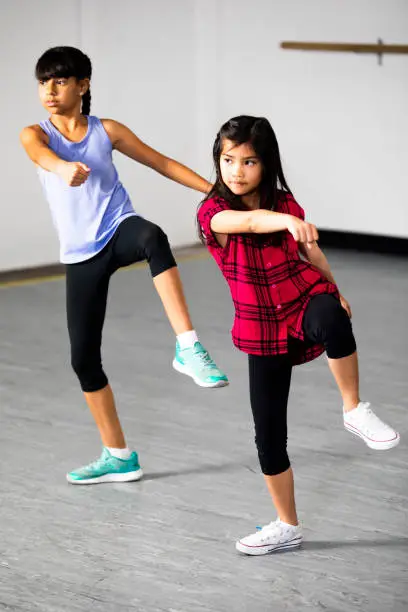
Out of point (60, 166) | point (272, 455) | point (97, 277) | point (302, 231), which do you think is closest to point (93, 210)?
A: point (97, 277)

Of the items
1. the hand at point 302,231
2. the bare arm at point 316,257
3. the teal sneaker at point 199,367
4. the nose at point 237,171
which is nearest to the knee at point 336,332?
the bare arm at point 316,257

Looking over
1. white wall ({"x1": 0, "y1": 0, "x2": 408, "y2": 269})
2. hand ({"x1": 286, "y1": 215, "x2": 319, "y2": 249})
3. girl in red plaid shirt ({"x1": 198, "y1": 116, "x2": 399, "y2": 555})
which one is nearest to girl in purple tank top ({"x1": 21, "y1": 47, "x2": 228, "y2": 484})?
girl in red plaid shirt ({"x1": 198, "y1": 116, "x2": 399, "y2": 555})

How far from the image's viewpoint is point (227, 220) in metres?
2.85

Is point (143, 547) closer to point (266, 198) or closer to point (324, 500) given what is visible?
point (324, 500)

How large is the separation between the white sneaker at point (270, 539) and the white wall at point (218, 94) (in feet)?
15.1

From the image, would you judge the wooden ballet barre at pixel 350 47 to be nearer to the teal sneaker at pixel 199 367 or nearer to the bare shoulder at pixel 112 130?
the bare shoulder at pixel 112 130

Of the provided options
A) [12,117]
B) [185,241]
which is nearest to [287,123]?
[185,241]

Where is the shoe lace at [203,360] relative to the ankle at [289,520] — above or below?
above

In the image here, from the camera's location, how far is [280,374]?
305 centimetres

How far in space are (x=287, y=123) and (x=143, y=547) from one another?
17.1ft

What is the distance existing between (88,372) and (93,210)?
539 mm

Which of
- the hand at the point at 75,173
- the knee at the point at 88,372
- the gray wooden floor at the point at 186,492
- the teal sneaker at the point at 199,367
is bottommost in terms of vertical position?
the gray wooden floor at the point at 186,492

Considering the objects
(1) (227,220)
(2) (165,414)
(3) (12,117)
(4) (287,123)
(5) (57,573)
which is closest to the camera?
(1) (227,220)

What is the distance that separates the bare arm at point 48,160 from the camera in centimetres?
311
